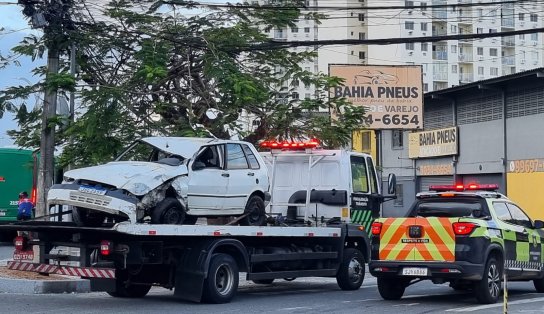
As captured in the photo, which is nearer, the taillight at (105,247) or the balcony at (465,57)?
the taillight at (105,247)

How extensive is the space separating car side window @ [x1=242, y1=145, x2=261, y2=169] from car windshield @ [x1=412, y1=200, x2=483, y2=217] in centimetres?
289

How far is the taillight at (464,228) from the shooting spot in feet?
47.6

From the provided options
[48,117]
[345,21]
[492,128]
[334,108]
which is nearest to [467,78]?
[345,21]

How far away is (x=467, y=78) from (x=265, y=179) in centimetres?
7525

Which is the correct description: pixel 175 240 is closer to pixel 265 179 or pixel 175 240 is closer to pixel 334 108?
pixel 265 179

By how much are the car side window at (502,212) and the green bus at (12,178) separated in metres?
18.9

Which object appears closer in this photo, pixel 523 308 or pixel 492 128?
pixel 523 308

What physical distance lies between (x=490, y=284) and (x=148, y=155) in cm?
607

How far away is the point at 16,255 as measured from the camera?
14.4 metres

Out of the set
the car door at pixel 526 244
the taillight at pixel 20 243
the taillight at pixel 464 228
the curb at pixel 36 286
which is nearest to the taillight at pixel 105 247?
the taillight at pixel 20 243

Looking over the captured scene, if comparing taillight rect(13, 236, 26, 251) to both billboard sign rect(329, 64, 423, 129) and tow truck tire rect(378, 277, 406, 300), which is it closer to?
tow truck tire rect(378, 277, 406, 300)

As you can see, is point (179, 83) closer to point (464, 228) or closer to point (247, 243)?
point (247, 243)

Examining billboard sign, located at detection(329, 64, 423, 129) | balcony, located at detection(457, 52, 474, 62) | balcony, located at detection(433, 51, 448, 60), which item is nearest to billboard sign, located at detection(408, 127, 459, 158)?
billboard sign, located at detection(329, 64, 423, 129)

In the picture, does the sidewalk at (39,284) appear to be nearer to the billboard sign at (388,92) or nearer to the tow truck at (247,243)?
the tow truck at (247,243)
